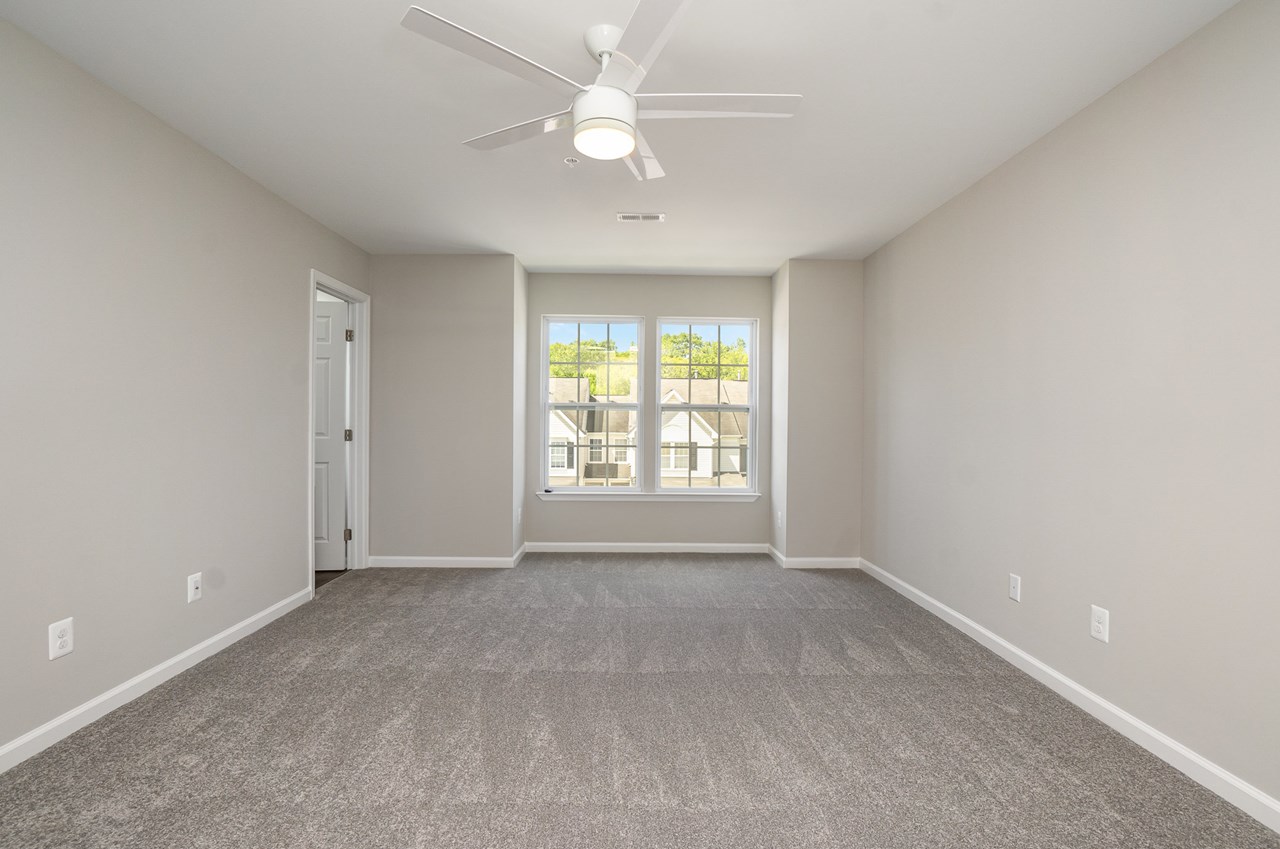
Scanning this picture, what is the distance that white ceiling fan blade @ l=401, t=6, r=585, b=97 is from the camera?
1.58 metres

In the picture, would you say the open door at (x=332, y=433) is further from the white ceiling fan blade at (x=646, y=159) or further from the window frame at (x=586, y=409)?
the white ceiling fan blade at (x=646, y=159)

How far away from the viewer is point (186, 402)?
2.84 m

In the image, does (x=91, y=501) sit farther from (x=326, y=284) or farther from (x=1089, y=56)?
(x=1089, y=56)

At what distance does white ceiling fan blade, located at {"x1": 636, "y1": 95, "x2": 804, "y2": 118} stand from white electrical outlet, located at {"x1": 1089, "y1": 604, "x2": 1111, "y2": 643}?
7.41 ft

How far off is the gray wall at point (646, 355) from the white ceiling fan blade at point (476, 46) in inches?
137

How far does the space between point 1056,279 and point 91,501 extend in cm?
406

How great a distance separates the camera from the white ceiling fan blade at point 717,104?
197cm

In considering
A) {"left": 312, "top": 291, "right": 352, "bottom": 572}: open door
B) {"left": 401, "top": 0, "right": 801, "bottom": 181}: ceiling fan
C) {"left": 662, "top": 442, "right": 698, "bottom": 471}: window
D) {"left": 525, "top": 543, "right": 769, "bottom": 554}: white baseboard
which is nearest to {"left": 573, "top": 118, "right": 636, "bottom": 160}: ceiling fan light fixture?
{"left": 401, "top": 0, "right": 801, "bottom": 181}: ceiling fan

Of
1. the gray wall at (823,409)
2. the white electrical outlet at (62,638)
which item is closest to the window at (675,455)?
the gray wall at (823,409)

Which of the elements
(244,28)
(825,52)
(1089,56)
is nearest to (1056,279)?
(1089,56)

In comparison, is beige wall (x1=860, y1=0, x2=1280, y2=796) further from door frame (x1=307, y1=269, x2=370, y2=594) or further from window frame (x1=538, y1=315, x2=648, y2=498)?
door frame (x1=307, y1=269, x2=370, y2=594)

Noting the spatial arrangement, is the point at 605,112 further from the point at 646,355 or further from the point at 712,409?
the point at 712,409

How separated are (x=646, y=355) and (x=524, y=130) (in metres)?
3.38

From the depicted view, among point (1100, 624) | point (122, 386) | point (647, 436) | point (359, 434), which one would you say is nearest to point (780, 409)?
point (647, 436)
